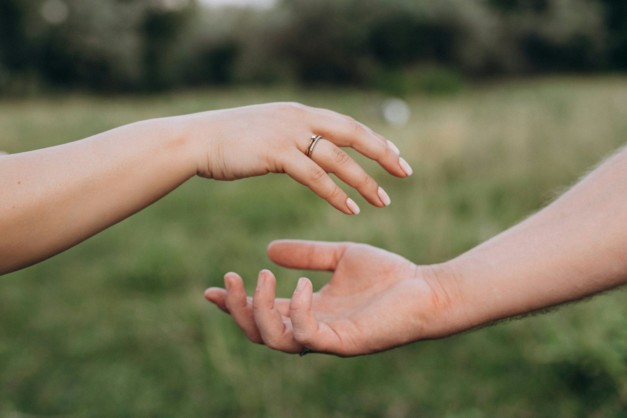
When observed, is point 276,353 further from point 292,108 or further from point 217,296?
point 292,108

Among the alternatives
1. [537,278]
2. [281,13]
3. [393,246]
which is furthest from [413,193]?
[281,13]

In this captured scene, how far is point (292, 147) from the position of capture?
1.42 metres

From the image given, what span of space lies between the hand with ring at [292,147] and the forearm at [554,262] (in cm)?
33

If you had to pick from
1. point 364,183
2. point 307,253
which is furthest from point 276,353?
point 364,183

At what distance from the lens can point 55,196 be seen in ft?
4.46

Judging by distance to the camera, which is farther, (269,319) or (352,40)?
(352,40)


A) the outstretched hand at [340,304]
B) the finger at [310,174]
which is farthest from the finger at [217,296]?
the finger at [310,174]

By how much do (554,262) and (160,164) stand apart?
3.05 ft

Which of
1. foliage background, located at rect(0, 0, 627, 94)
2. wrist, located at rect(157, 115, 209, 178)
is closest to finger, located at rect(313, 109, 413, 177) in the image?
wrist, located at rect(157, 115, 209, 178)

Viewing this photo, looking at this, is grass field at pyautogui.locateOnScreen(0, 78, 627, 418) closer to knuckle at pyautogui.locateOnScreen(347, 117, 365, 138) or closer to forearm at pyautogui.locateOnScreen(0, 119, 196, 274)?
knuckle at pyautogui.locateOnScreen(347, 117, 365, 138)

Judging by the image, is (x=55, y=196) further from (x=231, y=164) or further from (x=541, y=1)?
(x=541, y=1)

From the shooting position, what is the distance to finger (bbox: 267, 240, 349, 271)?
1718 millimetres

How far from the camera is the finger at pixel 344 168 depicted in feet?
4.67

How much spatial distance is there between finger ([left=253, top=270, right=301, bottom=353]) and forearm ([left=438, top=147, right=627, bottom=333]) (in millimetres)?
386
